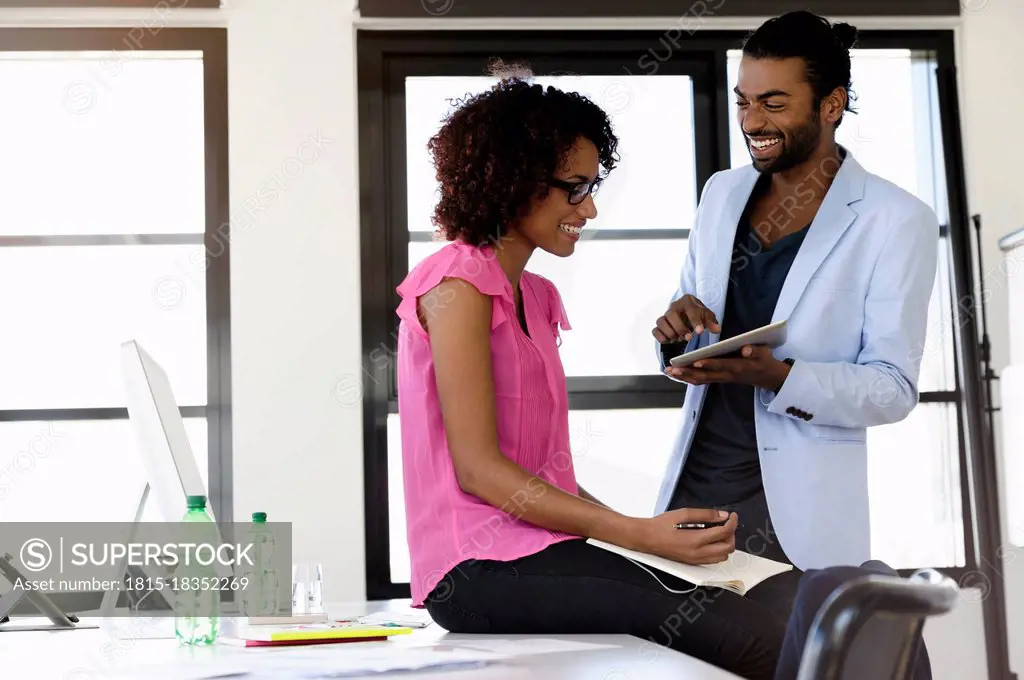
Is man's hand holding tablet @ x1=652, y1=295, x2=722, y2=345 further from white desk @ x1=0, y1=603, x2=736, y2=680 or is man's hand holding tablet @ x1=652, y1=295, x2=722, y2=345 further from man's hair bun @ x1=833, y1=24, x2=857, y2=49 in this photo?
white desk @ x1=0, y1=603, x2=736, y2=680

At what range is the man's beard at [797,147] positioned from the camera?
7.05 feet

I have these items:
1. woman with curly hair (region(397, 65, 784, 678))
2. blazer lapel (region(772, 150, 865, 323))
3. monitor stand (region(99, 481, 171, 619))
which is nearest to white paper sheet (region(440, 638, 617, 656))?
woman with curly hair (region(397, 65, 784, 678))

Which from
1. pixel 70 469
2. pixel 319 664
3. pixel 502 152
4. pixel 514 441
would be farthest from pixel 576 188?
pixel 70 469

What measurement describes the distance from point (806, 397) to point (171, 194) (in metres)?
2.38

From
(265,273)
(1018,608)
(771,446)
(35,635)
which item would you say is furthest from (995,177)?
(35,635)

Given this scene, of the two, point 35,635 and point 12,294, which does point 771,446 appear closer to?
point 35,635

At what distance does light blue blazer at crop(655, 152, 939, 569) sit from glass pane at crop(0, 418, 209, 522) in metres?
2.02

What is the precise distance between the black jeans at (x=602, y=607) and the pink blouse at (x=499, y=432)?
36mm

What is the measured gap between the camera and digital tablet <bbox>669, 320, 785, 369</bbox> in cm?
169

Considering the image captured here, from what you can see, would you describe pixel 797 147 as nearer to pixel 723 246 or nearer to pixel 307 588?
pixel 723 246

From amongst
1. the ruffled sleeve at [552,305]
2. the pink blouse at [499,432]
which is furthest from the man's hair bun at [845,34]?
the pink blouse at [499,432]

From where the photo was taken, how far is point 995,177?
3.53 m

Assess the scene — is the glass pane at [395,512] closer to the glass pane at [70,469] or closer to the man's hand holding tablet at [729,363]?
the glass pane at [70,469]

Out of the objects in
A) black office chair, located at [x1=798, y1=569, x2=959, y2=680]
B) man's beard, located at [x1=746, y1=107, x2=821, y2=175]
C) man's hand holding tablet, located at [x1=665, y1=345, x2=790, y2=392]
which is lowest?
black office chair, located at [x1=798, y1=569, x2=959, y2=680]
